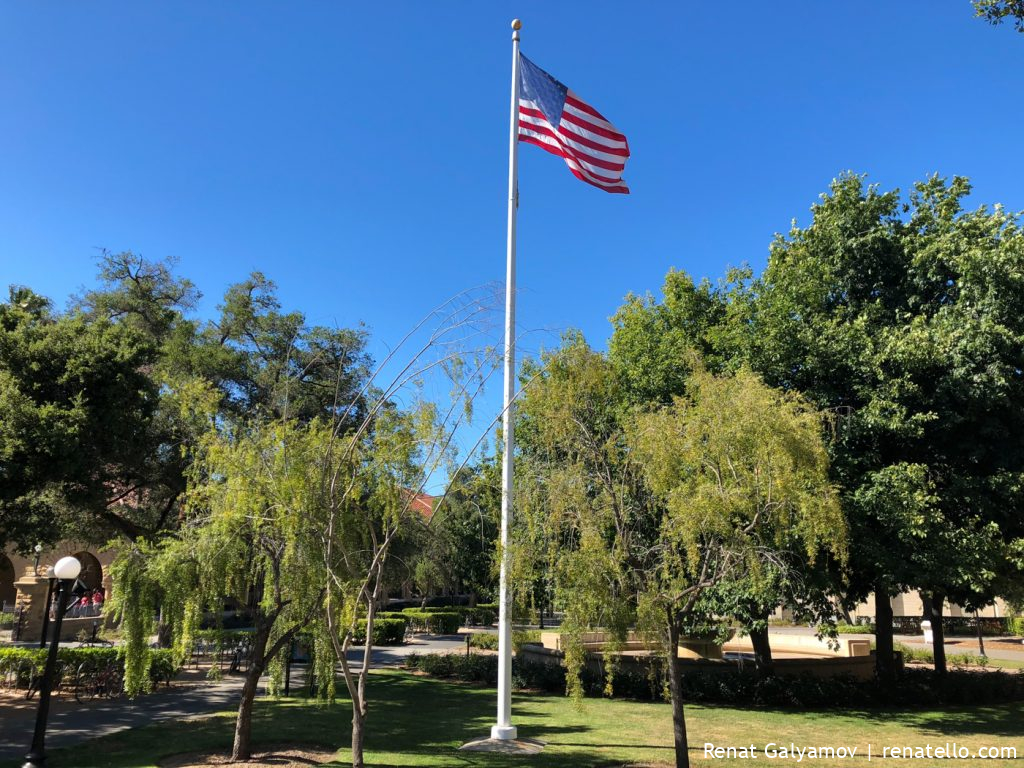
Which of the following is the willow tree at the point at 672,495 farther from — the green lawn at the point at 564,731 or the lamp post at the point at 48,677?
the lamp post at the point at 48,677

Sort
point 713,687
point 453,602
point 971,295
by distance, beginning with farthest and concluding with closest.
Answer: point 453,602, point 713,687, point 971,295

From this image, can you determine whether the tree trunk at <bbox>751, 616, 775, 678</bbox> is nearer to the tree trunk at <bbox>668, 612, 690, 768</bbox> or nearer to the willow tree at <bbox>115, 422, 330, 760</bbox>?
the tree trunk at <bbox>668, 612, 690, 768</bbox>

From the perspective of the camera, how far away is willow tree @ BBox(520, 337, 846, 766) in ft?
31.7

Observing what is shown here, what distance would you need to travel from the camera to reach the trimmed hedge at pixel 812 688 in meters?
18.2

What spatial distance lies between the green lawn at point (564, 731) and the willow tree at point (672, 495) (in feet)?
9.77

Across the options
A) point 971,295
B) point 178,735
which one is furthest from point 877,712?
point 178,735

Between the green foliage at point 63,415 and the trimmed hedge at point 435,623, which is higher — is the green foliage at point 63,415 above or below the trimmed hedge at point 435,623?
above

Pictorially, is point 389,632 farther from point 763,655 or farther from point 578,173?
point 578,173

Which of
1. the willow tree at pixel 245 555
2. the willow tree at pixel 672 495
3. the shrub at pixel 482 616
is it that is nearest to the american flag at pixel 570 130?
the willow tree at pixel 672 495

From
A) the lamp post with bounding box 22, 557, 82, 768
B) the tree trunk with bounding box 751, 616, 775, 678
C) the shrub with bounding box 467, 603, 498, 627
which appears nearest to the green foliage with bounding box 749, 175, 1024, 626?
the tree trunk with bounding box 751, 616, 775, 678

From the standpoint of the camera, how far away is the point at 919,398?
16109 mm

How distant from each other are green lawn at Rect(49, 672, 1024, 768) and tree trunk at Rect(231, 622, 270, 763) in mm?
1376

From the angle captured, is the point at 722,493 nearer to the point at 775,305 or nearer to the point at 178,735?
the point at 775,305

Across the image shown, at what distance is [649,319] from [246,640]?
16.7m
